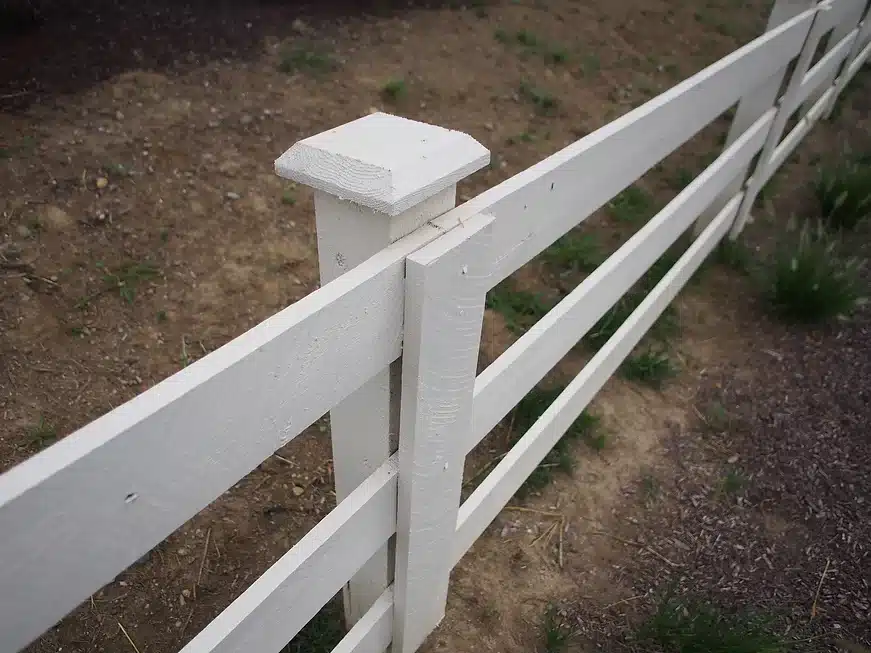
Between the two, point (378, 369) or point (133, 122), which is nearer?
point (378, 369)

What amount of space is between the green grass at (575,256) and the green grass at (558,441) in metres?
0.84

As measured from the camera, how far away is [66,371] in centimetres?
221

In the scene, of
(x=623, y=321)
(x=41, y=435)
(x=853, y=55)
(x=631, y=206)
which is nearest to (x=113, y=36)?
(x=41, y=435)

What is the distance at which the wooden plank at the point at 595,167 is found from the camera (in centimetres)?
118

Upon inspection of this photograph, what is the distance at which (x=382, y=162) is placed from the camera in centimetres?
84

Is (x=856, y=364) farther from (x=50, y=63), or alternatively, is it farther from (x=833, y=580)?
(x=50, y=63)

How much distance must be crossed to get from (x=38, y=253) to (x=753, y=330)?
10.7ft

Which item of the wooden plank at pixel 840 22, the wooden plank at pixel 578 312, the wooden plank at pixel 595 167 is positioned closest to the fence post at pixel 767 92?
the wooden plank at pixel 840 22

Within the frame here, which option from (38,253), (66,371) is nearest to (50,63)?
(38,253)

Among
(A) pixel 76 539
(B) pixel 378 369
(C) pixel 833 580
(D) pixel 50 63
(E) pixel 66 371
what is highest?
(A) pixel 76 539

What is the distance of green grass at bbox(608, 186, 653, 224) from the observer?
3.46 meters

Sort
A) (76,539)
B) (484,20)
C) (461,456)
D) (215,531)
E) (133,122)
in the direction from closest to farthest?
(76,539), (461,456), (215,531), (133,122), (484,20)

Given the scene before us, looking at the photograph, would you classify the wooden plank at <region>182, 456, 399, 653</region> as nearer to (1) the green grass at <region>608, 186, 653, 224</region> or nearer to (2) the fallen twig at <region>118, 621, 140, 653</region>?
(2) the fallen twig at <region>118, 621, 140, 653</region>

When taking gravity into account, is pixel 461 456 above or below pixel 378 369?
below
